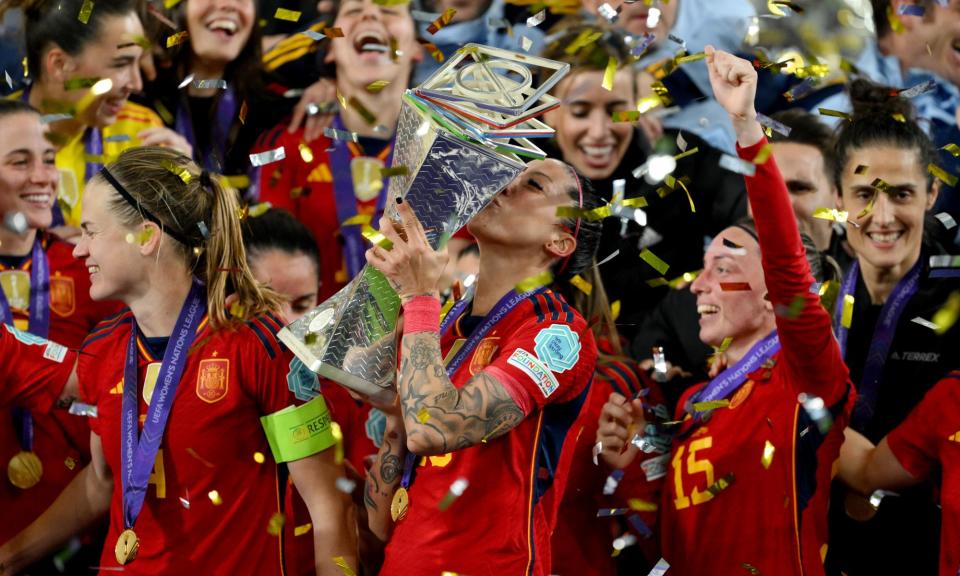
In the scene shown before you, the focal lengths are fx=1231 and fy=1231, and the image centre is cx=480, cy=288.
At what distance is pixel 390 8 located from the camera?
5.32 metres

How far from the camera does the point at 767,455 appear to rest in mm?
3783

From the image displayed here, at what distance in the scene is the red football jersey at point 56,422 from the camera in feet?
13.6

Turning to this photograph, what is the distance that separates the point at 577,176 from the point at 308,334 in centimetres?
102

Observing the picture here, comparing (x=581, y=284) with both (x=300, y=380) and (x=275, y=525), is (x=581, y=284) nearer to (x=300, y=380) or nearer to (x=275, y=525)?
(x=300, y=380)

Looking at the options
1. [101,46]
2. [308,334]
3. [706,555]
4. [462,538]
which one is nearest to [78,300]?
[101,46]

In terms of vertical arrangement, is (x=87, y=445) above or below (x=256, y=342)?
below

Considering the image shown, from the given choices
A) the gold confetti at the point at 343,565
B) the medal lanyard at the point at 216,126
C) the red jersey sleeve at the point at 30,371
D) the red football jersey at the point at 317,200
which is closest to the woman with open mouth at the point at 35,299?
the red jersey sleeve at the point at 30,371

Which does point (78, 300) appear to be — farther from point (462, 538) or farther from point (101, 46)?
point (462, 538)

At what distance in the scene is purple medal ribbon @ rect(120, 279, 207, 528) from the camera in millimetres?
3434

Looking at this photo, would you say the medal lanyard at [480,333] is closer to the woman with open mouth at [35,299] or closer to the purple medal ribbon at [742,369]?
the purple medal ribbon at [742,369]

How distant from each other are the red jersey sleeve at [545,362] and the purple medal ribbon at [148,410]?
37.7 inches

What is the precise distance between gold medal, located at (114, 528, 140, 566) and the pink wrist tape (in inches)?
41.0

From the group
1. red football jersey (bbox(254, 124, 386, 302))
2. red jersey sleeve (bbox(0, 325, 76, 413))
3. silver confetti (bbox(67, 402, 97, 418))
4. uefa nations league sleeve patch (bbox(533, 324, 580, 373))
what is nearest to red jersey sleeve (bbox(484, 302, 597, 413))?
uefa nations league sleeve patch (bbox(533, 324, 580, 373))

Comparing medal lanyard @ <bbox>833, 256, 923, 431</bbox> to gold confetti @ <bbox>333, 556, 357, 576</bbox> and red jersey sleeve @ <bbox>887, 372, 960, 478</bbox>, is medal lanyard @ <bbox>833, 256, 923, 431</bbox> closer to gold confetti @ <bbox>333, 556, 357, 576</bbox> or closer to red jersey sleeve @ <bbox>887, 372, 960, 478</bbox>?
red jersey sleeve @ <bbox>887, 372, 960, 478</bbox>
